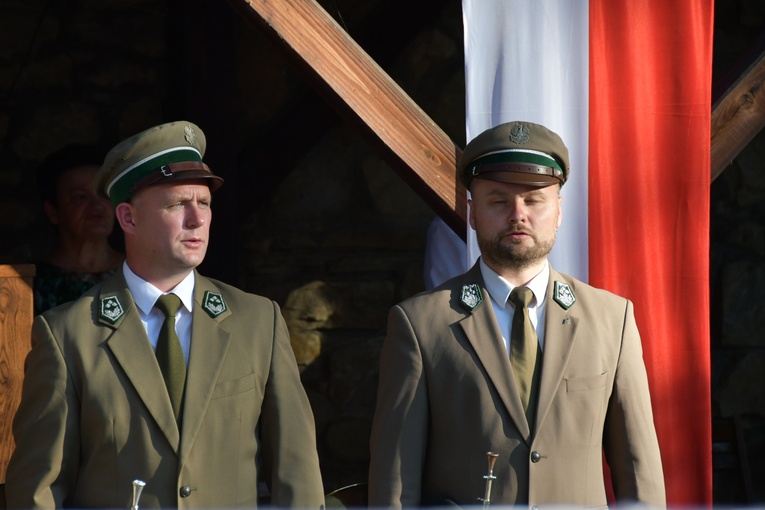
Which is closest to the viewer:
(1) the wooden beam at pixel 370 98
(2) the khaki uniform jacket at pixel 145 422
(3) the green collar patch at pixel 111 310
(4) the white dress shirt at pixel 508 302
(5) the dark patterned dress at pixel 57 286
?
(2) the khaki uniform jacket at pixel 145 422

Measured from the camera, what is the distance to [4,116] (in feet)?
14.8

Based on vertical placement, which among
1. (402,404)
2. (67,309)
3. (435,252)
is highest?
(435,252)

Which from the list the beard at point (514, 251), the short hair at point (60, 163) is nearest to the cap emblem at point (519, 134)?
the beard at point (514, 251)

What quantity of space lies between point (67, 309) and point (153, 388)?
269 millimetres

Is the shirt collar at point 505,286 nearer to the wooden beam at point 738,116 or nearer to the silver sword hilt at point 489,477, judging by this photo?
the silver sword hilt at point 489,477

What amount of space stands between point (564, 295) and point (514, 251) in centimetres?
17

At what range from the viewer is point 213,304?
2.68 metres

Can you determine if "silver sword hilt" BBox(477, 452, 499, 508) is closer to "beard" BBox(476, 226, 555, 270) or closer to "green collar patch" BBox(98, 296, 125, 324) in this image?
"beard" BBox(476, 226, 555, 270)

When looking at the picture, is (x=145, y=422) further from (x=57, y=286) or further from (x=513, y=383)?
(x=57, y=286)

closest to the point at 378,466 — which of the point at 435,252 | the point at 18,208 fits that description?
the point at 435,252

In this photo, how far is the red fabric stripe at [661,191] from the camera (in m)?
3.16

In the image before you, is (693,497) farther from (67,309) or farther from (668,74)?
(67,309)

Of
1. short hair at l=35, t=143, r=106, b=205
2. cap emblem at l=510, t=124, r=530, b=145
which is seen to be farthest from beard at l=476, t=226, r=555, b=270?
short hair at l=35, t=143, r=106, b=205

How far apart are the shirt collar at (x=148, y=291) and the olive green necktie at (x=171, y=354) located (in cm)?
2
